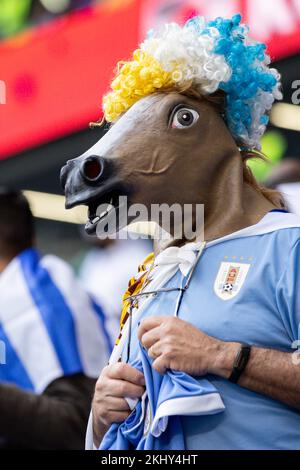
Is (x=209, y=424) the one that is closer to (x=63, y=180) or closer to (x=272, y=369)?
(x=272, y=369)

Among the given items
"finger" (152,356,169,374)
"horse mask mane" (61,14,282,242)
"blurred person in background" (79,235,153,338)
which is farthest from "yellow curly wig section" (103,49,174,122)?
"blurred person in background" (79,235,153,338)

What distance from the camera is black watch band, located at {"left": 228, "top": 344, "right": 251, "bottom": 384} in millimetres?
1985

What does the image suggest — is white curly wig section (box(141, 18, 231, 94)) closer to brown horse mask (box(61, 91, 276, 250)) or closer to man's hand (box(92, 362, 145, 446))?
brown horse mask (box(61, 91, 276, 250))

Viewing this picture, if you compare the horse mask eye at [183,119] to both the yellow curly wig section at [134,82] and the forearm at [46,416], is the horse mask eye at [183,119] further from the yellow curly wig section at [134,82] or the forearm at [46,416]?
the forearm at [46,416]

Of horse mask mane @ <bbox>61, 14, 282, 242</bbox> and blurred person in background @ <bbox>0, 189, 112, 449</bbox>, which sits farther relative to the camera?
blurred person in background @ <bbox>0, 189, 112, 449</bbox>

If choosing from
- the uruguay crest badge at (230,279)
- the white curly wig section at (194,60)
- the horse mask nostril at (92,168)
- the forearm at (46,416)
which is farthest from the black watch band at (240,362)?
the forearm at (46,416)

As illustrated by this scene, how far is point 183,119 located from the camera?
2211 millimetres

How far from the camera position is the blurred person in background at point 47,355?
11.8 feet

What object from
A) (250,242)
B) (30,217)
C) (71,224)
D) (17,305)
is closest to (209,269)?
(250,242)

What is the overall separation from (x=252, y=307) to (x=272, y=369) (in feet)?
0.46

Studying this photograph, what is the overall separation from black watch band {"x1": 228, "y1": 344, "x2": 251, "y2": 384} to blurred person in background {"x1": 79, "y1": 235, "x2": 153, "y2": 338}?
2739 millimetres

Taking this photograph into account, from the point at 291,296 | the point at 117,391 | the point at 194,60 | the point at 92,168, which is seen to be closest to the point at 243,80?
the point at 194,60

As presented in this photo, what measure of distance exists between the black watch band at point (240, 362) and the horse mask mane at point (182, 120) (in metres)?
0.32

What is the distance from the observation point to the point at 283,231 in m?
2.11
